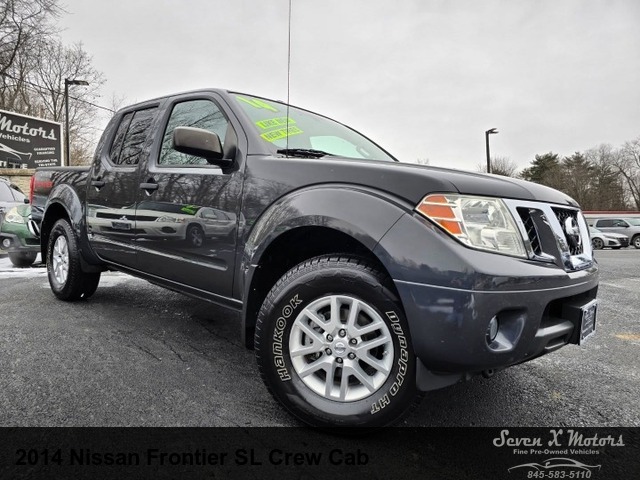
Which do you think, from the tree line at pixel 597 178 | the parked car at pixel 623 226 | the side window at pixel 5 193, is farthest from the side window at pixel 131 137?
the tree line at pixel 597 178

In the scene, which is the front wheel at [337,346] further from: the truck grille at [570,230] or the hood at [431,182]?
the truck grille at [570,230]

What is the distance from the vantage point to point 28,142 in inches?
808

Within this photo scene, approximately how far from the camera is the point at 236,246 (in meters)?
2.26

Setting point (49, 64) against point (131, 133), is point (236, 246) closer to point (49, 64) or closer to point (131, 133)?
point (131, 133)

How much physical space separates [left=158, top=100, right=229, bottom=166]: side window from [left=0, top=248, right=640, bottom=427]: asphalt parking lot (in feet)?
4.11

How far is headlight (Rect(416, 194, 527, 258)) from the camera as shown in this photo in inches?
63.1

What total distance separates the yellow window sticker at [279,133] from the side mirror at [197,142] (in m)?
0.27

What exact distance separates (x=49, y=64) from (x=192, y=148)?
3303 cm

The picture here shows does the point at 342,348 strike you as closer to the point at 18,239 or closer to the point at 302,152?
the point at 302,152

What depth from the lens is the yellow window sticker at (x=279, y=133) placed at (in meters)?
2.37

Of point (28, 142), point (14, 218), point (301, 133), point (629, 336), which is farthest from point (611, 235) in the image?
point (28, 142)

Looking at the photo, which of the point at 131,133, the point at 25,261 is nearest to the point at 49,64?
the point at 25,261

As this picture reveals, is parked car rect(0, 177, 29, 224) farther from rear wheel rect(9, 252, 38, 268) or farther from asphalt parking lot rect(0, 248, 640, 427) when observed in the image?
asphalt parking lot rect(0, 248, 640, 427)

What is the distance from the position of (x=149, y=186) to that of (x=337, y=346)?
1.79 metres
